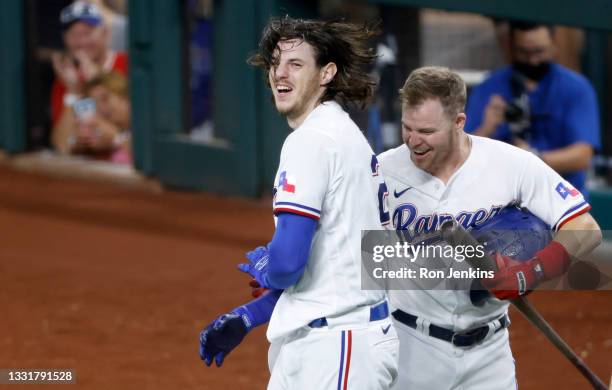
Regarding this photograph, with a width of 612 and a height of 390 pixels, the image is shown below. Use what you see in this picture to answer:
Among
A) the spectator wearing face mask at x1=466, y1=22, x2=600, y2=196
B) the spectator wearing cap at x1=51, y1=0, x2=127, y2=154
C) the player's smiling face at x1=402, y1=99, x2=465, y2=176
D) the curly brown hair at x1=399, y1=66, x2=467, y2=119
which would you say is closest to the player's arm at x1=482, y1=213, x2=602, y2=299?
the player's smiling face at x1=402, y1=99, x2=465, y2=176

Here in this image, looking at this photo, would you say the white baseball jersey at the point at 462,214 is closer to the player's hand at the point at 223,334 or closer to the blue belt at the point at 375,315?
→ the blue belt at the point at 375,315

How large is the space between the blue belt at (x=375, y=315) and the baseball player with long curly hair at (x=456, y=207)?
508mm

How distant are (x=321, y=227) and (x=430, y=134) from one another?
639 mm

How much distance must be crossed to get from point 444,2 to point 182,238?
2890 mm

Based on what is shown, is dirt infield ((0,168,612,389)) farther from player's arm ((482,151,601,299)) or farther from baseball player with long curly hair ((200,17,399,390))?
baseball player with long curly hair ((200,17,399,390))

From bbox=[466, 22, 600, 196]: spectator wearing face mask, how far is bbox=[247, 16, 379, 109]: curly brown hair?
352 centimetres

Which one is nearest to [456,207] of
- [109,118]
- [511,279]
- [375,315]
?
[511,279]

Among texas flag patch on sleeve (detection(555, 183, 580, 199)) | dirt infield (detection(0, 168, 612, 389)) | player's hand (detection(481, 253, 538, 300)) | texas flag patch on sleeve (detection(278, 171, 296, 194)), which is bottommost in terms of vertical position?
dirt infield (detection(0, 168, 612, 389))

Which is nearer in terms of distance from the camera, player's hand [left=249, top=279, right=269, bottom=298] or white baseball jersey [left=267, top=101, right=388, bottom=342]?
white baseball jersey [left=267, top=101, right=388, bottom=342]

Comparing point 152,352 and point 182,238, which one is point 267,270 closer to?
point 152,352

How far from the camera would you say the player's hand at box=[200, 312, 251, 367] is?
3.66 metres

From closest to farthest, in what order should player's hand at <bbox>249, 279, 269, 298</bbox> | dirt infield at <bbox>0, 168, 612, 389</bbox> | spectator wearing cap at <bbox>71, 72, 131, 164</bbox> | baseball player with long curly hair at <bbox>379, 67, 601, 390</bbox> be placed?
player's hand at <bbox>249, 279, 269, 298</bbox> → baseball player with long curly hair at <bbox>379, 67, 601, 390</bbox> → dirt infield at <bbox>0, 168, 612, 389</bbox> → spectator wearing cap at <bbox>71, 72, 131, 164</bbox>

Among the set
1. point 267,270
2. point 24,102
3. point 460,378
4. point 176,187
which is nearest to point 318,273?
point 267,270

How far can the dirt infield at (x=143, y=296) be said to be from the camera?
6.42 metres
